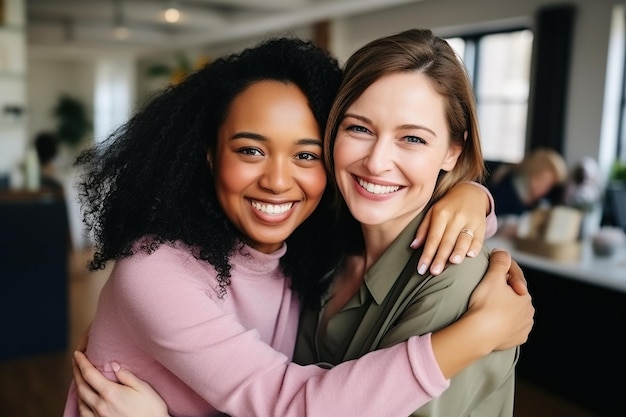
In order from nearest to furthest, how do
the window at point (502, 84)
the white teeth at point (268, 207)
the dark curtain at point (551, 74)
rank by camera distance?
the white teeth at point (268, 207) < the dark curtain at point (551, 74) < the window at point (502, 84)

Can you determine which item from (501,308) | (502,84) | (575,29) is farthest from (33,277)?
(502,84)

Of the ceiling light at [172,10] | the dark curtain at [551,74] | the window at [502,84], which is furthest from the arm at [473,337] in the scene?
the ceiling light at [172,10]

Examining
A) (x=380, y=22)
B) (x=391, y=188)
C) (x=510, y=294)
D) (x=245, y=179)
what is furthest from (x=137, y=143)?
(x=380, y=22)

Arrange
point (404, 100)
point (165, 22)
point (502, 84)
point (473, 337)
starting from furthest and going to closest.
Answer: point (165, 22) → point (502, 84) → point (404, 100) → point (473, 337)

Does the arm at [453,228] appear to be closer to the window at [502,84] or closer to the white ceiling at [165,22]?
the window at [502,84]

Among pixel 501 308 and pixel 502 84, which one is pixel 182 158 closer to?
pixel 501 308

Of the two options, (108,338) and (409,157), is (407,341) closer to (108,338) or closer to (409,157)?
(409,157)

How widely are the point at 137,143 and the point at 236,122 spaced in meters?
0.22

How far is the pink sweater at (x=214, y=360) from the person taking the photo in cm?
94

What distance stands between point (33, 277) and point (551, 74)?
17.1 ft

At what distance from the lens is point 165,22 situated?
33.6 ft

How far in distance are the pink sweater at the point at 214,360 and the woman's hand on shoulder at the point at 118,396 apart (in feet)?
0.09

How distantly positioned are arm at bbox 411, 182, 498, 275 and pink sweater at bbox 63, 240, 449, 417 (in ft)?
0.61

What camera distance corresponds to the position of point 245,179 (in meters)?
1.19
